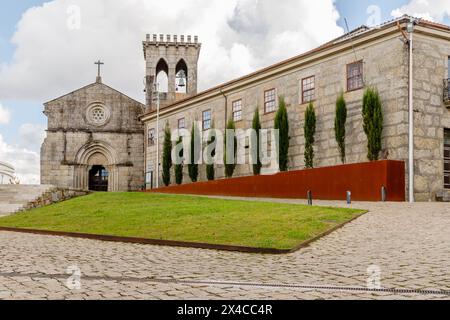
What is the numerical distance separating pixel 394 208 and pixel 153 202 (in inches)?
373

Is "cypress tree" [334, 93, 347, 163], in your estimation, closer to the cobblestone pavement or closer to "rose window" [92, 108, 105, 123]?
the cobblestone pavement

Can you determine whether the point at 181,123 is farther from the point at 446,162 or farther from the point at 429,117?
the point at 446,162

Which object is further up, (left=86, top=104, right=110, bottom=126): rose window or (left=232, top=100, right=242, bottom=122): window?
(left=86, top=104, right=110, bottom=126): rose window

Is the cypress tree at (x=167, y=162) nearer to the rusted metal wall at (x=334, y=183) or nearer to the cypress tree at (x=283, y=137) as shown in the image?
the rusted metal wall at (x=334, y=183)

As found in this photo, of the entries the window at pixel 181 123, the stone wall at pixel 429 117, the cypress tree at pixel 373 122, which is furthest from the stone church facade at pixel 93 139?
the stone wall at pixel 429 117

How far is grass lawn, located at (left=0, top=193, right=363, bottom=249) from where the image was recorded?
12.7 meters

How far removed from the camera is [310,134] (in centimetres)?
2581

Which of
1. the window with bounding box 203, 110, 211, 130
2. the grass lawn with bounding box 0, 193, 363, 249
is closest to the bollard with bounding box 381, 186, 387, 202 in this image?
the grass lawn with bounding box 0, 193, 363, 249

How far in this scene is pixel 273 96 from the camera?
29078 mm

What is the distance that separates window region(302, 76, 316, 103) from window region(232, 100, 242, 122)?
5.34 meters

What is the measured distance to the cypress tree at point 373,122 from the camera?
2233 cm

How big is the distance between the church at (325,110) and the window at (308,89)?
48mm
